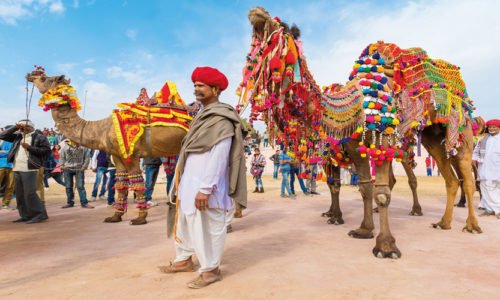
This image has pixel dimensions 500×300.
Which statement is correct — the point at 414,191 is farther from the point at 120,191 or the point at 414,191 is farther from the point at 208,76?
the point at 120,191

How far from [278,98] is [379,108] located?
136 cm

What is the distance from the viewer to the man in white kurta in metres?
7.05

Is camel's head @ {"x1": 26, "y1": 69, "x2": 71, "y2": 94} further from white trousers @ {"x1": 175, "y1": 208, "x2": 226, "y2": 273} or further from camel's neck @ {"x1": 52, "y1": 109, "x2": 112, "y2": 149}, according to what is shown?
white trousers @ {"x1": 175, "y1": 208, "x2": 226, "y2": 273}

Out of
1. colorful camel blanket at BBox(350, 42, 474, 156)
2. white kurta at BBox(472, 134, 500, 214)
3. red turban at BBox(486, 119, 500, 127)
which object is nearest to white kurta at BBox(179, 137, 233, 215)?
colorful camel blanket at BBox(350, 42, 474, 156)

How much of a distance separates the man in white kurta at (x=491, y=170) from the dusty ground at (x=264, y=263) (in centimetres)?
121

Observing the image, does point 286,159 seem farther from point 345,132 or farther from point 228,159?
point 228,159

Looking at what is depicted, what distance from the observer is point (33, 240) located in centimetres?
483

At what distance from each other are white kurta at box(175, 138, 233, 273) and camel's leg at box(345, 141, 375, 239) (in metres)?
2.53

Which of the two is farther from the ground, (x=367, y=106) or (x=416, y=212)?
(x=367, y=106)

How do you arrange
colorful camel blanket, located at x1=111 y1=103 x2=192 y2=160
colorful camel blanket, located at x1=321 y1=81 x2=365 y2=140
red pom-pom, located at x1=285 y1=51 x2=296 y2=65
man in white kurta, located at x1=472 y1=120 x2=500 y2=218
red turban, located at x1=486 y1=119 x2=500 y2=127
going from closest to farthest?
red pom-pom, located at x1=285 y1=51 x2=296 y2=65, colorful camel blanket, located at x1=321 y1=81 x2=365 y2=140, colorful camel blanket, located at x1=111 y1=103 x2=192 y2=160, man in white kurta, located at x1=472 y1=120 x2=500 y2=218, red turban, located at x1=486 y1=119 x2=500 y2=127

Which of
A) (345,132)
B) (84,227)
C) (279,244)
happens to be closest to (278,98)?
(345,132)

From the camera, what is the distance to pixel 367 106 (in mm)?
4199

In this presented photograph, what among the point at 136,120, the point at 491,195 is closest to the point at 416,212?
the point at 491,195

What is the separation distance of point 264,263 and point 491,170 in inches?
260
